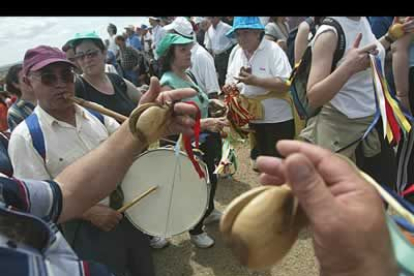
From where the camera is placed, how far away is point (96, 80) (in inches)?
101

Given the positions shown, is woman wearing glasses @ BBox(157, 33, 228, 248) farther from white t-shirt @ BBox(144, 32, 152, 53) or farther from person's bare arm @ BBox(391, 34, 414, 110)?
white t-shirt @ BBox(144, 32, 152, 53)

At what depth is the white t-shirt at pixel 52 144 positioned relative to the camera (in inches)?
67.2

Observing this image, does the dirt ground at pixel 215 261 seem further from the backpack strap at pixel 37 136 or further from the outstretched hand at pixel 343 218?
the outstretched hand at pixel 343 218

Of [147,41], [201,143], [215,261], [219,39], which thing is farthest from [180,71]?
[147,41]

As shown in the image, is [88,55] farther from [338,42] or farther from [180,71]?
[338,42]

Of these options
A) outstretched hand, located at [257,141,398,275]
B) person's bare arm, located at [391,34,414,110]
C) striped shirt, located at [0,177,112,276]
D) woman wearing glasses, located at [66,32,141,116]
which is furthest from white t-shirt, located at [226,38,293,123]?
outstretched hand, located at [257,141,398,275]

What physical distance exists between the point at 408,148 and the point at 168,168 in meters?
1.42

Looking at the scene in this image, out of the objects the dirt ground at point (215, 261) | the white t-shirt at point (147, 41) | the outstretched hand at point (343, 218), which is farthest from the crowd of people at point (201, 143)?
the white t-shirt at point (147, 41)

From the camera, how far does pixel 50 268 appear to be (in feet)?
3.15

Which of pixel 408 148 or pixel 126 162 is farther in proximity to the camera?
pixel 408 148
